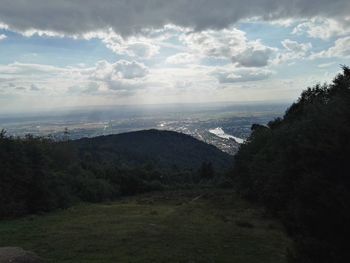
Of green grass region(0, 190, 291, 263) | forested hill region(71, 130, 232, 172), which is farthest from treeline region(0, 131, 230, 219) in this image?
green grass region(0, 190, 291, 263)

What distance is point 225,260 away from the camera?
14609 millimetres

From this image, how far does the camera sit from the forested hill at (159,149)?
129m

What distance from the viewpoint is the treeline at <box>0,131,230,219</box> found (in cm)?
3653

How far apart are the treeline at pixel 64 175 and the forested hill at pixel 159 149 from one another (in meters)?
0.69

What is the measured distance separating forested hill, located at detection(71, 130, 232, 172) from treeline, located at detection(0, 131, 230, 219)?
0.69m

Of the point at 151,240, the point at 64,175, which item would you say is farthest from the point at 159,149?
the point at 151,240

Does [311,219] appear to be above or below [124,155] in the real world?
above

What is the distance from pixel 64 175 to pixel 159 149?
97832 millimetres

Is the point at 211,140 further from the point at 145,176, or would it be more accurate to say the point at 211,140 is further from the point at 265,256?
the point at 265,256

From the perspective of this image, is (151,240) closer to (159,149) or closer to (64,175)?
(64,175)

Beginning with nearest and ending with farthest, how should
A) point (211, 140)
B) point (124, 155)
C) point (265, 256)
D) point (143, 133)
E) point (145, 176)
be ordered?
point (265, 256) < point (145, 176) < point (124, 155) < point (143, 133) < point (211, 140)

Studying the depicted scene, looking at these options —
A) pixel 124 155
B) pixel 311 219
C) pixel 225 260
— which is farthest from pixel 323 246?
pixel 124 155

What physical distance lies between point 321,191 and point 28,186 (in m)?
33.5

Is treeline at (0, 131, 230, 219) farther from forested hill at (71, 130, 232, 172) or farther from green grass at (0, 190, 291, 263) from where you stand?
green grass at (0, 190, 291, 263)
